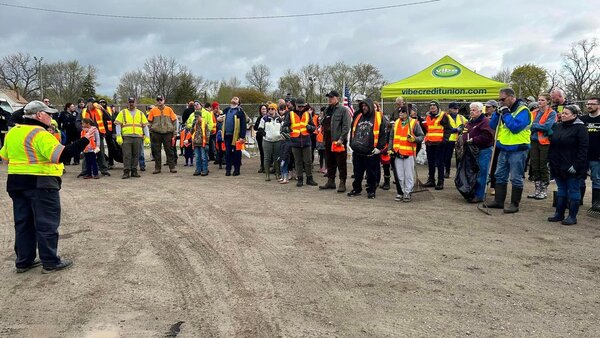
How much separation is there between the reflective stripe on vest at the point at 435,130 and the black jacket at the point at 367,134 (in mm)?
1969

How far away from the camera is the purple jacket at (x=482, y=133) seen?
27.0 feet

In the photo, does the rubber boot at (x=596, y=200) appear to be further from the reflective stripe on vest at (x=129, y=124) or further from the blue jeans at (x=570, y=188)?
the reflective stripe on vest at (x=129, y=124)

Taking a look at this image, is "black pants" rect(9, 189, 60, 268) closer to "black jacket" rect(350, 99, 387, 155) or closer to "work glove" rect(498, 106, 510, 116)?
"black jacket" rect(350, 99, 387, 155)

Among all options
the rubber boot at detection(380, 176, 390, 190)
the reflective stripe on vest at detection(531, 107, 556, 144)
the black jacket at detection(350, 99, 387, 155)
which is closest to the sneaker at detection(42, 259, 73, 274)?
the black jacket at detection(350, 99, 387, 155)

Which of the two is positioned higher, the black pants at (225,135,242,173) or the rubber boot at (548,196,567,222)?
the black pants at (225,135,242,173)

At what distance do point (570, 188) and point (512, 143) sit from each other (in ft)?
3.78

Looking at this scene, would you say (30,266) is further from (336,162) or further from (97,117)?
(97,117)

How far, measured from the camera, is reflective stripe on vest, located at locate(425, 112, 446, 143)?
10.1 metres

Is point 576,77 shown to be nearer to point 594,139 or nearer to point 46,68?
point 594,139

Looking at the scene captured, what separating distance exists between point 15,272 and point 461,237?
5393 millimetres

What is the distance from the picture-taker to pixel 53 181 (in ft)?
15.6

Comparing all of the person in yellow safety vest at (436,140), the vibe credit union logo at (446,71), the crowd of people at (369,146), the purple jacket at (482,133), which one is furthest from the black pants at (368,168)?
the vibe credit union logo at (446,71)

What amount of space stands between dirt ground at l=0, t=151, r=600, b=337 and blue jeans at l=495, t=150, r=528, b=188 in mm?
591

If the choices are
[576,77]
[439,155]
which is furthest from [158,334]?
[576,77]
